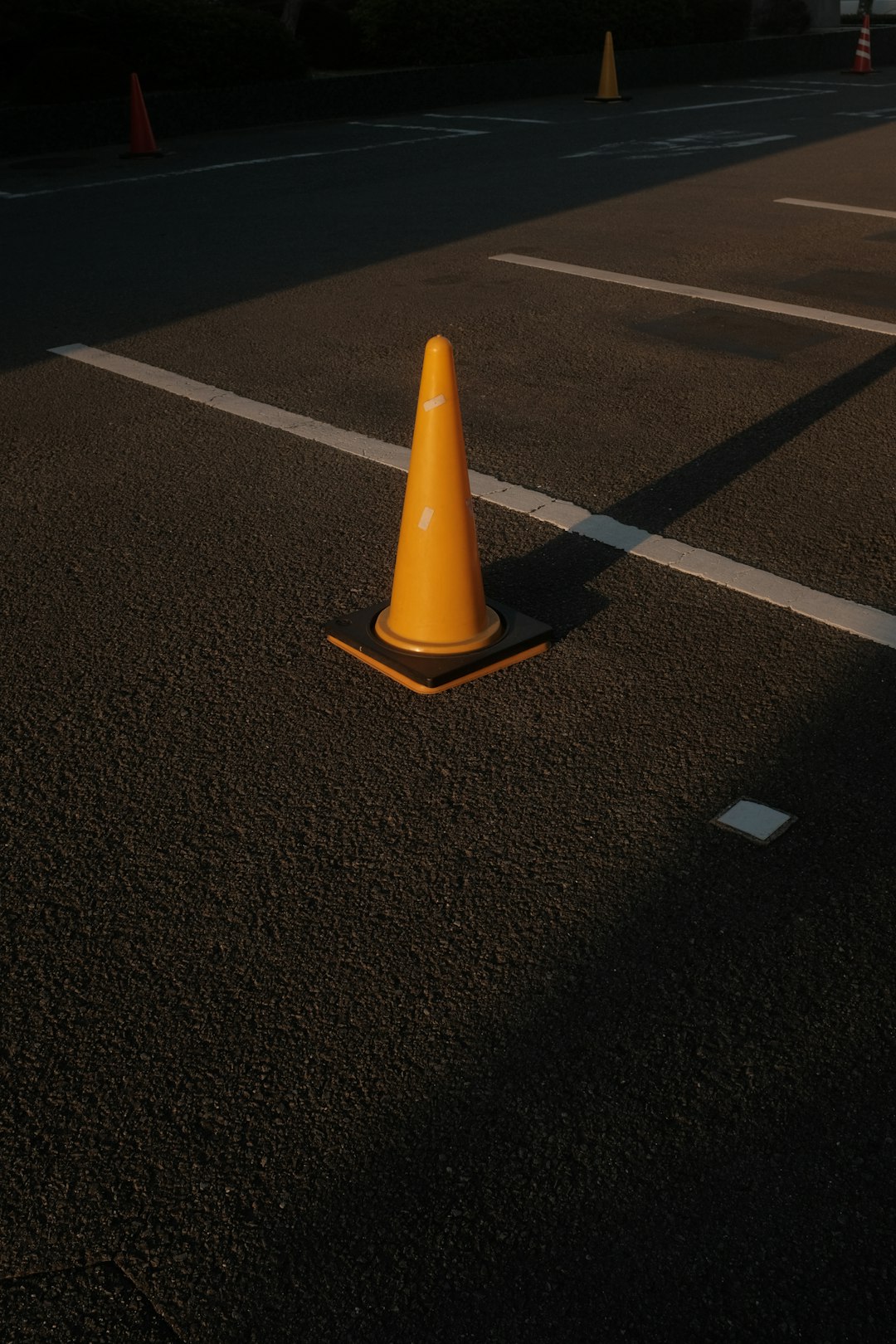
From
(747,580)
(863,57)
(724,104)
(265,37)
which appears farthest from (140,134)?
(863,57)

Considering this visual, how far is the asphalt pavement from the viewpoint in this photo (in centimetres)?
210

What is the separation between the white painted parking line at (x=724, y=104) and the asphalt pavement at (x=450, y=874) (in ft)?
42.1

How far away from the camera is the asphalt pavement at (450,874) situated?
6.88 ft

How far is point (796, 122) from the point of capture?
16.6 m

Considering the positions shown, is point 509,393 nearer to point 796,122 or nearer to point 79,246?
point 79,246

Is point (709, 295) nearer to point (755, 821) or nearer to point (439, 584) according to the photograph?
point (439, 584)

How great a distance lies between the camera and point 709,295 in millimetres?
7836

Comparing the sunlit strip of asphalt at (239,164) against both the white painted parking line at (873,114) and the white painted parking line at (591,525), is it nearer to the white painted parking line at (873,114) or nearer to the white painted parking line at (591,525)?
the white painted parking line at (873,114)

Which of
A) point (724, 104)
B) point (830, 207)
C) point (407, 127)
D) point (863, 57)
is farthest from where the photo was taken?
point (863, 57)

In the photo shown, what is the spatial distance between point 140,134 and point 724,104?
30.3ft

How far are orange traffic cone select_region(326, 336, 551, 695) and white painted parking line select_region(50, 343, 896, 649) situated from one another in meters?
0.79

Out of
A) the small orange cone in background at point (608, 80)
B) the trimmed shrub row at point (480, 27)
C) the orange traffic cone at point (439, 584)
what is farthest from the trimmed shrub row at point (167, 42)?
the orange traffic cone at point (439, 584)

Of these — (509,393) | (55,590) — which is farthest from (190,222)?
(55,590)

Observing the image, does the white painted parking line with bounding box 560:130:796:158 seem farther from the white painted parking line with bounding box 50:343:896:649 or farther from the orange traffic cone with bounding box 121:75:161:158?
the white painted parking line with bounding box 50:343:896:649
